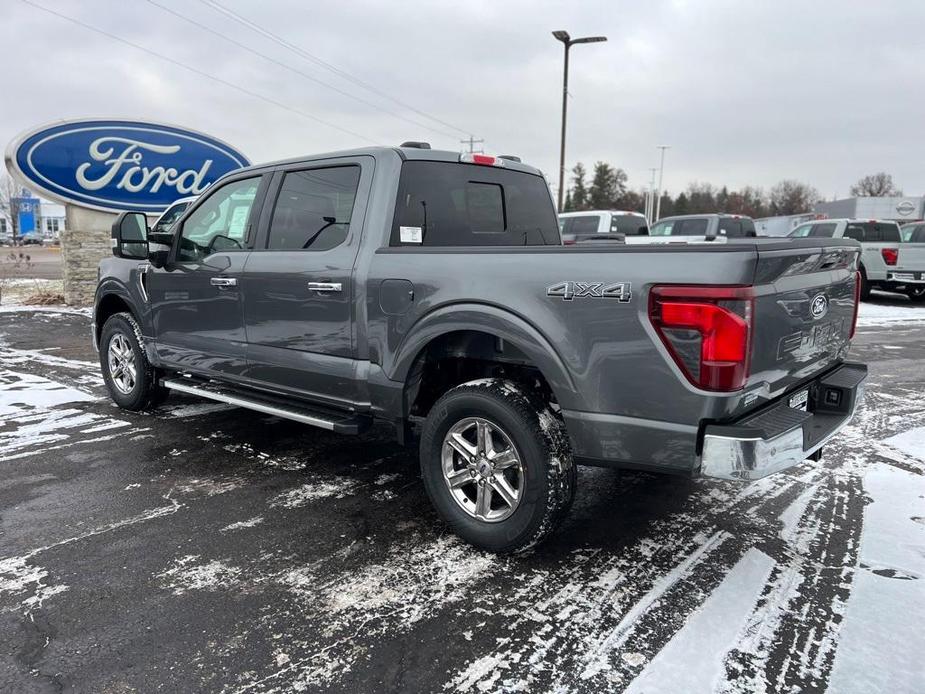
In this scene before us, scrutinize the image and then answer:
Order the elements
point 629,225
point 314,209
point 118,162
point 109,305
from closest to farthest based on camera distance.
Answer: point 314,209
point 109,305
point 118,162
point 629,225

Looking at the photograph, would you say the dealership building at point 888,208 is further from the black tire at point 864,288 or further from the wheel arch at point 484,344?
the wheel arch at point 484,344

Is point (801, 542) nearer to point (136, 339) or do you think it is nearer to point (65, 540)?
point (65, 540)

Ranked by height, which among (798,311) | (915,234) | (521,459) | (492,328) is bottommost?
(521,459)

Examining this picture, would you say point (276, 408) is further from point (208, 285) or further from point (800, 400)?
point (800, 400)

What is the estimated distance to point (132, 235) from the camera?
527 centimetres

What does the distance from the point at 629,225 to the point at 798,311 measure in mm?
14225

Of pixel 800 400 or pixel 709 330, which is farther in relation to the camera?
pixel 800 400

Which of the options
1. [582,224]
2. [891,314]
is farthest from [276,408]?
[891,314]

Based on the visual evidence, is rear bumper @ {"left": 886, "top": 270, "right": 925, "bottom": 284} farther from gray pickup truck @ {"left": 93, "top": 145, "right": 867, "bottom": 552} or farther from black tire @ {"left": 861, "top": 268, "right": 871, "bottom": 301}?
gray pickup truck @ {"left": 93, "top": 145, "right": 867, "bottom": 552}

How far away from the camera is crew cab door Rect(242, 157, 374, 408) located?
3887mm

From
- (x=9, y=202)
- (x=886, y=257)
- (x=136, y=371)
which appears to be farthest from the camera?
(x=9, y=202)

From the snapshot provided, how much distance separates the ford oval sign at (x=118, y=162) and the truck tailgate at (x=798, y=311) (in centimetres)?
1399

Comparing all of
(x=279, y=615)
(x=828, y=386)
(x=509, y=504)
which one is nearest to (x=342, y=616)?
(x=279, y=615)

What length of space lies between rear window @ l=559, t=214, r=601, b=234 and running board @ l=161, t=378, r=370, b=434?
497 inches
